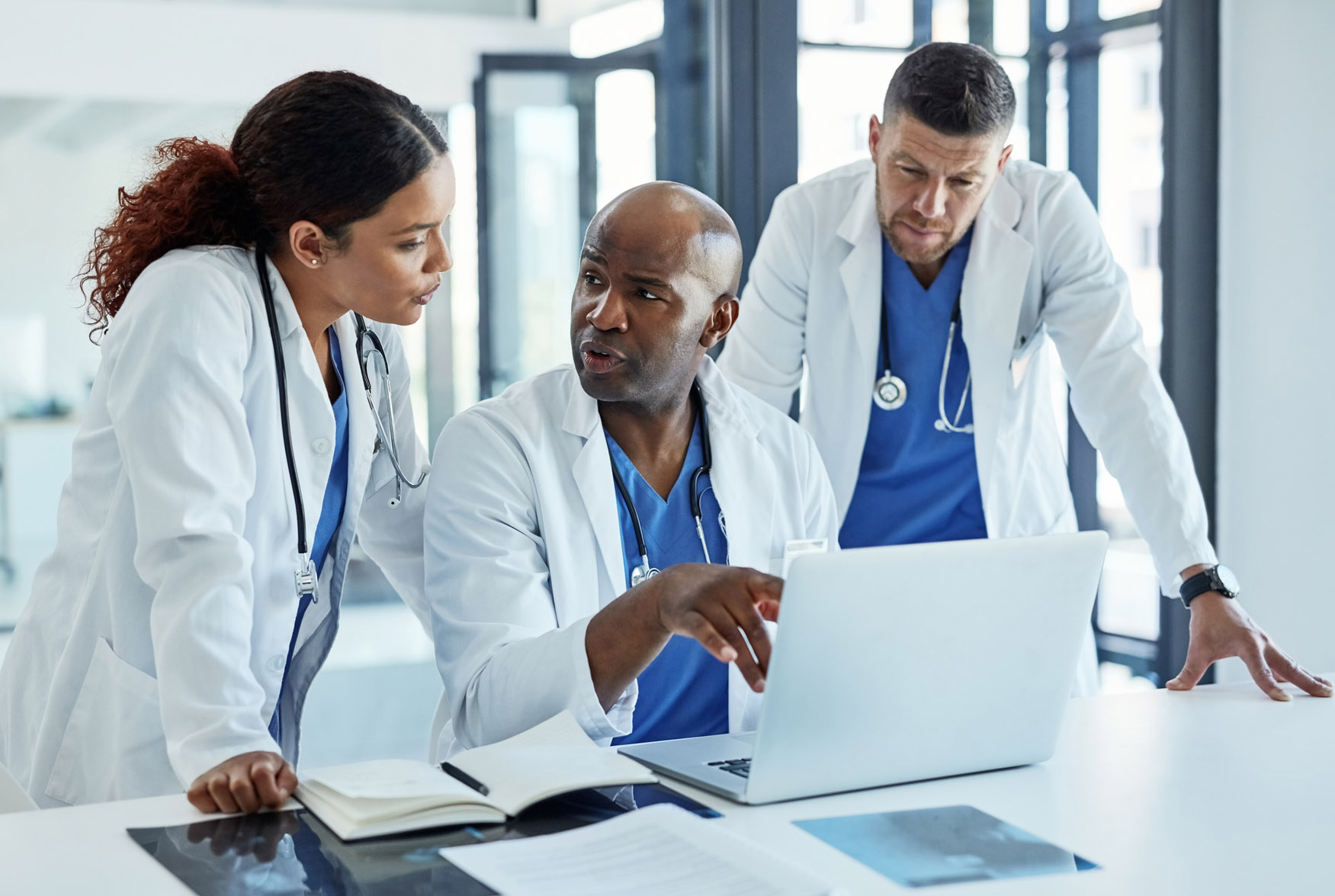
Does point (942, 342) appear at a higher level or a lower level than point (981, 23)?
lower

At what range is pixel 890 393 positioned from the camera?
2.27 metres

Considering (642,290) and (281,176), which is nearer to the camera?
(281,176)

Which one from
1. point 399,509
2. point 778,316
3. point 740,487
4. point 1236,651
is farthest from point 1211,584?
point 399,509

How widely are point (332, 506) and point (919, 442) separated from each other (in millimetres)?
1031

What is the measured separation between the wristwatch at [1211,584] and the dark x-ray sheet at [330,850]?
37.7 inches

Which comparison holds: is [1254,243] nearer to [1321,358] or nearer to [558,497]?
[1321,358]

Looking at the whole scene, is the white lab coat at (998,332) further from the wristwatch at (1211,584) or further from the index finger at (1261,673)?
the index finger at (1261,673)

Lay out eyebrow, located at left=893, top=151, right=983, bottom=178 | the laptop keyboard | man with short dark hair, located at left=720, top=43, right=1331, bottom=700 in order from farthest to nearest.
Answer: man with short dark hair, located at left=720, top=43, right=1331, bottom=700 < eyebrow, located at left=893, top=151, right=983, bottom=178 < the laptop keyboard

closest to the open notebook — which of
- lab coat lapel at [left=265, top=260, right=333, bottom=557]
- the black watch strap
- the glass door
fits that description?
lab coat lapel at [left=265, top=260, right=333, bottom=557]

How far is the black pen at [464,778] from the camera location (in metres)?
1.22

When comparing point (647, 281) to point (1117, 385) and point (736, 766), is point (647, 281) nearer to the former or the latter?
point (736, 766)

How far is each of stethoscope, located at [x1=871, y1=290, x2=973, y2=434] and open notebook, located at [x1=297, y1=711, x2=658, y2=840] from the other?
3.57 ft

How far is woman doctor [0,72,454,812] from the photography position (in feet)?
4.45

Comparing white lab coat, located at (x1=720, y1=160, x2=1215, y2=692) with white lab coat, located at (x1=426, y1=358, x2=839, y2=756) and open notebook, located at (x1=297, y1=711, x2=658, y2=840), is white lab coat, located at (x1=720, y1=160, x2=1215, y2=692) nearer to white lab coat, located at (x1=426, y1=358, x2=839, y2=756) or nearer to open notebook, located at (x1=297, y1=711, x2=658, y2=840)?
white lab coat, located at (x1=426, y1=358, x2=839, y2=756)
